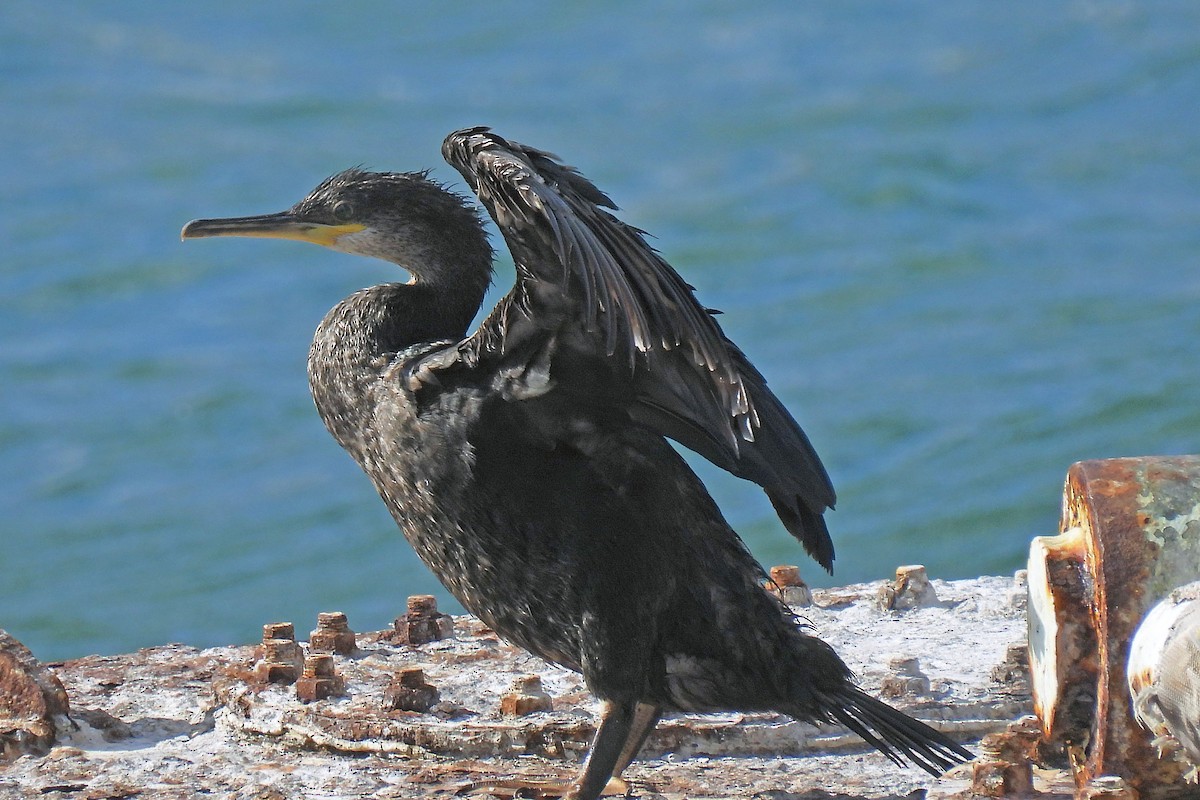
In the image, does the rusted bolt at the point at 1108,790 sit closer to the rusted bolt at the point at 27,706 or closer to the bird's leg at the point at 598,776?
the bird's leg at the point at 598,776

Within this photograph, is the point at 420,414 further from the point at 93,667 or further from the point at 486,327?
the point at 93,667

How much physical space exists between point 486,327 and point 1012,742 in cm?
101

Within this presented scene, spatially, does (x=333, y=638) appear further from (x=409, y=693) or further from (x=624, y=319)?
(x=624, y=319)

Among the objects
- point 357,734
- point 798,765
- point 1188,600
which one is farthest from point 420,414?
point 1188,600

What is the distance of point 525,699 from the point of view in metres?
3.09

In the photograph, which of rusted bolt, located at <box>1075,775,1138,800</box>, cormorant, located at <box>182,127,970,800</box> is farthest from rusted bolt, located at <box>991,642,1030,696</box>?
rusted bolt, located at <box>1075,775,1138,800</box>

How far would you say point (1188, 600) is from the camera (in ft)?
7.48

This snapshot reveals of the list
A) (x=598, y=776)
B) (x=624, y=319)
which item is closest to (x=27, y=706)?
(x=598, y=776)

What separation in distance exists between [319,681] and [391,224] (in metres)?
0.81

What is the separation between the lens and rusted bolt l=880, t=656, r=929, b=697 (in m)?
3.12

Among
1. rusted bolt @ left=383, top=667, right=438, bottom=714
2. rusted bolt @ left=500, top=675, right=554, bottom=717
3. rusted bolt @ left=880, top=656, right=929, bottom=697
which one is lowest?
rusted bolt @ left=880, top=656, right=929, bottom=697

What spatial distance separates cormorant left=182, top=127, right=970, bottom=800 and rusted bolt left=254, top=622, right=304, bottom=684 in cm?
54

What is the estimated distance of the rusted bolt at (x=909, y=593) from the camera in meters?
3.66

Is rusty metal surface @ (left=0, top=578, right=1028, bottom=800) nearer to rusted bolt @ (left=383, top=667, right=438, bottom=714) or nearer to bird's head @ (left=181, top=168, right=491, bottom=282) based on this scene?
rusted bolt @ (left=383, top=667, right=438, bottom=714)
